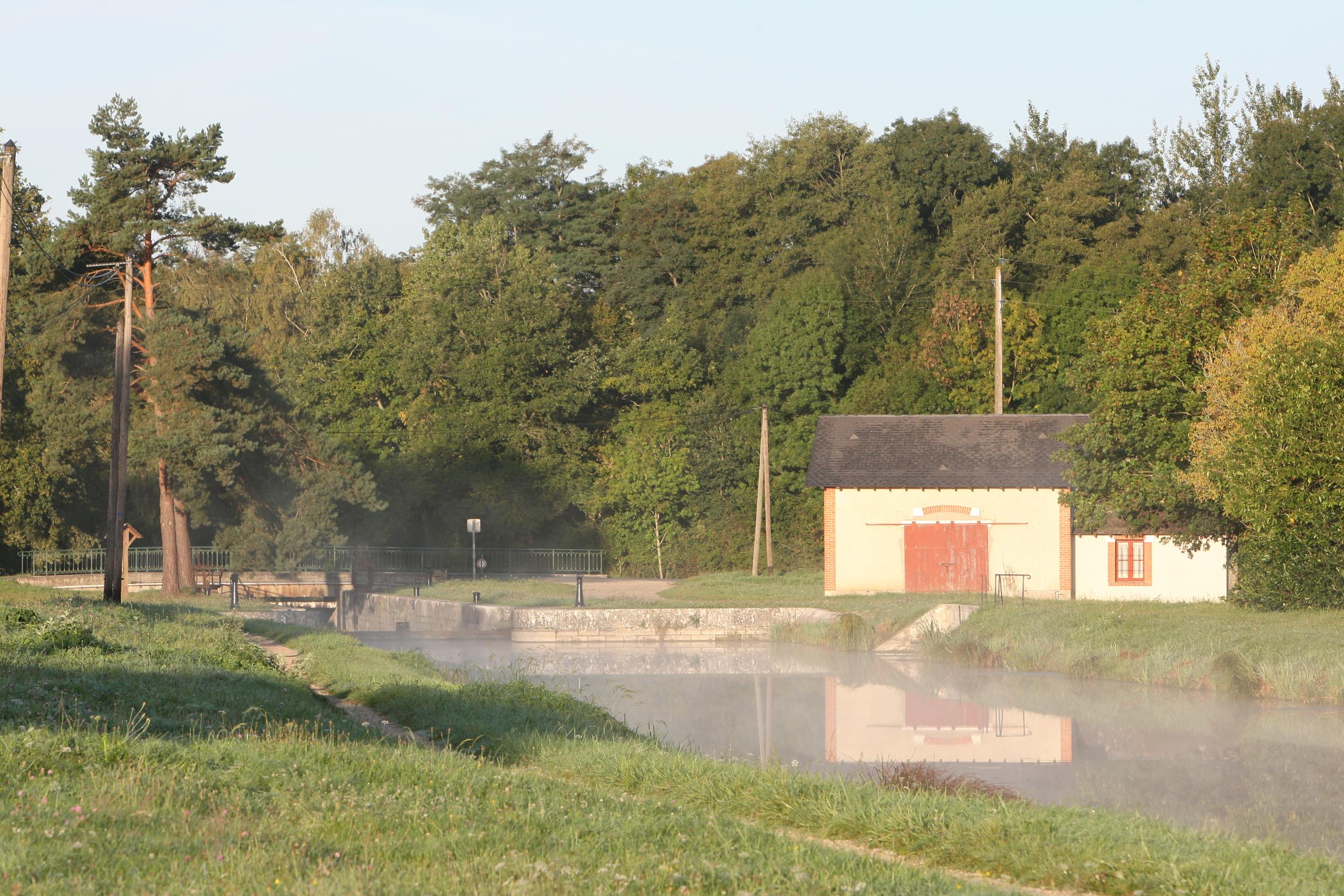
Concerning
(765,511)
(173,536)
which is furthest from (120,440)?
(765,511)

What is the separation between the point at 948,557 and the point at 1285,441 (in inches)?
537

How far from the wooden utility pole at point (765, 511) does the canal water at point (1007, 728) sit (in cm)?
1839

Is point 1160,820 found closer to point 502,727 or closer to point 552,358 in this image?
point 502,727

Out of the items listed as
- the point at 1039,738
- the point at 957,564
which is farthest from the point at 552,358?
the point at 1039,738

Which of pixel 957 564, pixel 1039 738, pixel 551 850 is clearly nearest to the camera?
pixel 551 850

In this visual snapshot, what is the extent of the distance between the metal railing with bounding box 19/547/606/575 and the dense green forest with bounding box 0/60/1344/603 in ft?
3.05

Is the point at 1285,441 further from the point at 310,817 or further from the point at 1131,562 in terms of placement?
the point at 310,817

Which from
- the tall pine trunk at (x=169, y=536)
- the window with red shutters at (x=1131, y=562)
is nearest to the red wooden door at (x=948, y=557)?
the window with red shutters at (x=1131, y=562)

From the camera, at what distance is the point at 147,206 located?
3738 cm

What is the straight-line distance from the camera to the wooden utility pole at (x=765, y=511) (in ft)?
154

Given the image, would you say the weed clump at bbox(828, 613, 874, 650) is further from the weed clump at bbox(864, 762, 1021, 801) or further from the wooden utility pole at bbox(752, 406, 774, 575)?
the wooden utility pole at bbox(752, 406, 774, 575)

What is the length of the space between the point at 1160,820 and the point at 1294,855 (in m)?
1.58

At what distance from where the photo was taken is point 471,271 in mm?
56812

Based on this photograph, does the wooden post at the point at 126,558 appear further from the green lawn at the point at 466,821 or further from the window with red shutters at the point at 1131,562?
the green lawn at the point at 466,821
